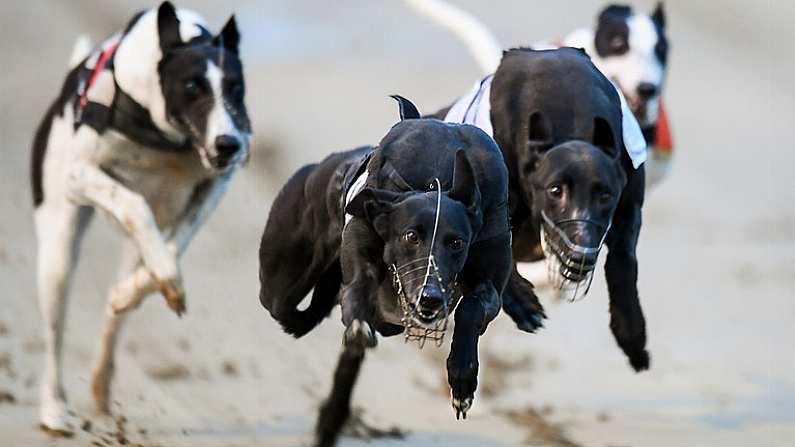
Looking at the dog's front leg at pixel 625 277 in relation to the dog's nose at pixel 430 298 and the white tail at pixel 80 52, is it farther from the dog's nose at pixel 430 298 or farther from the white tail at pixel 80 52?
the white tail at pixel 80 52

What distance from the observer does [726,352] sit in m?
8.13

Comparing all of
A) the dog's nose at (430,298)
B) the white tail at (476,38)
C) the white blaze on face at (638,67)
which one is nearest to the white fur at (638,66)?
the white blaze on face at (638,67)

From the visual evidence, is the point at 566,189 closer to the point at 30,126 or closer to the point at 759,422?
the point at 759,422

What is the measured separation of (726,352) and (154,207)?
3.37 meters

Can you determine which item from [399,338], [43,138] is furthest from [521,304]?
[399,338]

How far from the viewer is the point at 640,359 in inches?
181

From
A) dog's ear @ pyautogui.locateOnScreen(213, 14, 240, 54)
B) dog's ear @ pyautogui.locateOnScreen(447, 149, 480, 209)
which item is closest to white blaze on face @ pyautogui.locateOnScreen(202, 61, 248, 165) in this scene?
Result: dog's ear @ pyautogui.locateOnScreen(213, 14, 240, 54)

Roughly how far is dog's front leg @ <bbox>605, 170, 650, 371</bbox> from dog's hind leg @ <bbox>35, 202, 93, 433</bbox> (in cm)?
222

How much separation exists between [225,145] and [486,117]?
122 centimetres

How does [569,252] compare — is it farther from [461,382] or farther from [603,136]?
[461,382]

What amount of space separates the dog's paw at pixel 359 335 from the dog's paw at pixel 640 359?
1.18m

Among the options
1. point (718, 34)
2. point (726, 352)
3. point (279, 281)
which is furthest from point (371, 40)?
point (279, 281)

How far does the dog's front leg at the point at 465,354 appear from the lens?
363cm

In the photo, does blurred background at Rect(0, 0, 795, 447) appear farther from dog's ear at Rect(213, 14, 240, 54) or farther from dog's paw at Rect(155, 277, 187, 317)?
dog's ear at Rect(213, 14, 240, 54)
